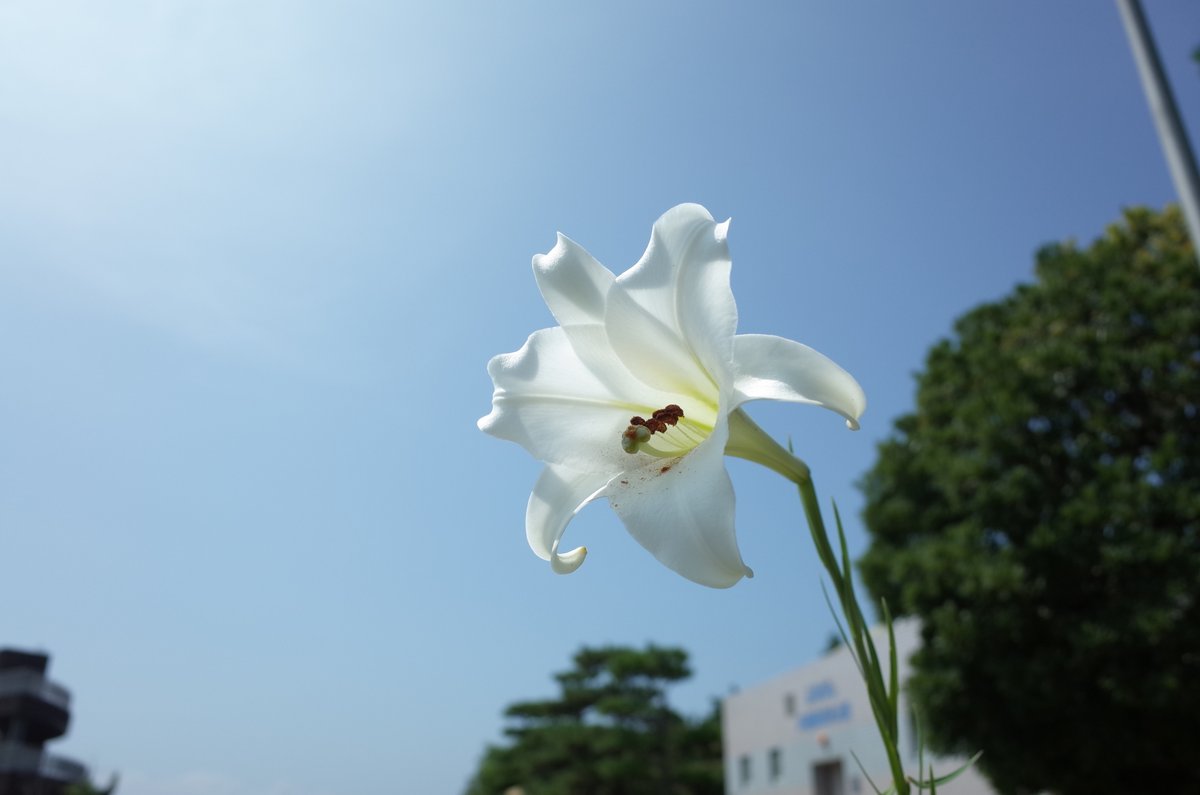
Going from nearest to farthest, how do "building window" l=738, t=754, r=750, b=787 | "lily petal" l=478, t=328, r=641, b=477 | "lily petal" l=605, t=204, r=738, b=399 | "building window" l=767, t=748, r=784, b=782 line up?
"lily petal" l=605, t=204, r=738, b=399, "lily petal" l=478, t=328, r=641, b=477, "building window" l=767, t=748, r=784, b=782, "building window" l=738, t=754, r=750, b=787

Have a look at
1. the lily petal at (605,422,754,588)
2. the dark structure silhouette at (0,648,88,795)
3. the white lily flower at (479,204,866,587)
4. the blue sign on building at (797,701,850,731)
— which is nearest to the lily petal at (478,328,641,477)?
the white lily flower at (479,204,866,587)

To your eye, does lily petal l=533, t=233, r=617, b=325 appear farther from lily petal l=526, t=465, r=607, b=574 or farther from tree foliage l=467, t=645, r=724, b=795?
tree foliage l=467, t=645, r=724, b=795

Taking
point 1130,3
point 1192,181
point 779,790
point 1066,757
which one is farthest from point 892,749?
point 779,790

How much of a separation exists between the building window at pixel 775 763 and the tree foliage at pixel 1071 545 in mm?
11660

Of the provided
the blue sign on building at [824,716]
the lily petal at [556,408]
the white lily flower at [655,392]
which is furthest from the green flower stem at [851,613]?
the blue sign on building at [824,716]

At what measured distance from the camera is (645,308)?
2.65ft

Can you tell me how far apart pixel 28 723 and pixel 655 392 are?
42.7 meters

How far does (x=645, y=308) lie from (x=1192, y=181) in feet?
18.1

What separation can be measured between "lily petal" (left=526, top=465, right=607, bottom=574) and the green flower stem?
0.47ft

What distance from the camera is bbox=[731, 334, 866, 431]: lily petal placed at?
657mm

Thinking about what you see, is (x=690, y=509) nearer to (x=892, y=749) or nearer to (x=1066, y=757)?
(x=892, y=749)

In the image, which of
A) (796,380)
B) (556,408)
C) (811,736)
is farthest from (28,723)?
(796,380)

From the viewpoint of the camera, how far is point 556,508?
0.81 metres

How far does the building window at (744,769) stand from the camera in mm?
21688
